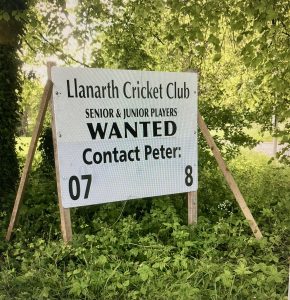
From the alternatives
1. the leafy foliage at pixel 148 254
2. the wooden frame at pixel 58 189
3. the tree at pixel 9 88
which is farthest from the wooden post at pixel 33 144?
the tree at pixel 9 88

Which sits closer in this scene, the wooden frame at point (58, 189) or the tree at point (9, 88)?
the wooden frame at point (58, 189)

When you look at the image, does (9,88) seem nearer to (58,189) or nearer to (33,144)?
(33,144)

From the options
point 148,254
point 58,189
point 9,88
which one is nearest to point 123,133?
point 58,189

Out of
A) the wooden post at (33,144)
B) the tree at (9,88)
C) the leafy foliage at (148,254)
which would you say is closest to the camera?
the leafy foliage at (148,254)

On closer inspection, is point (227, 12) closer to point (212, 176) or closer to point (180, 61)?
point (212, 176)

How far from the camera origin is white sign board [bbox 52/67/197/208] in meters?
3.72

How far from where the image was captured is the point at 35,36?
23.6ft

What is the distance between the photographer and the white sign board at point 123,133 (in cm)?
372

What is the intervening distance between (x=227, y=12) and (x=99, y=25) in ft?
9.42

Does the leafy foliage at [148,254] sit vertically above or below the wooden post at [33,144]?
below

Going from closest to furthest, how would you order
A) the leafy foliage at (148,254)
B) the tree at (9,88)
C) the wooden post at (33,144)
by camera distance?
the leafy foliage at (148,254) < the wooden post at (33,144) < the tree at (9,88)

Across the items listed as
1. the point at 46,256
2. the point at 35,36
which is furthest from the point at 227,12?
the point at 46,256

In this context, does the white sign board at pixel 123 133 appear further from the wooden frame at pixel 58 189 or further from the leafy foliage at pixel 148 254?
the leafy foliage at pixel 148 254

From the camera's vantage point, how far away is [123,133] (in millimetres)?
4023
